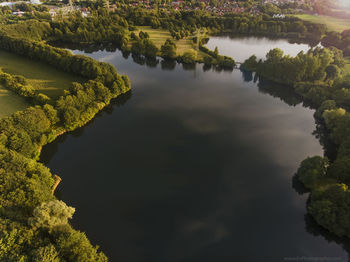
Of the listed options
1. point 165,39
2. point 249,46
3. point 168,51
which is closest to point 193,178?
point 168,51

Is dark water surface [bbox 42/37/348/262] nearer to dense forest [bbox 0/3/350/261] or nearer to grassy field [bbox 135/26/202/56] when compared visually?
dense forest [bbox 0/3/350/261]

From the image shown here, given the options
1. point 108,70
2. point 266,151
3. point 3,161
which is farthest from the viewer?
point 108,70

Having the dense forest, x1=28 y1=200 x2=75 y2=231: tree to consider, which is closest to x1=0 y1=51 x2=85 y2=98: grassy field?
the dense forest

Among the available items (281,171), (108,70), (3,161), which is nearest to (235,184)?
(281,171)

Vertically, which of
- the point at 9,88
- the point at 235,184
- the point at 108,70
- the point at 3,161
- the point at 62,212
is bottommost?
the point at 235,184

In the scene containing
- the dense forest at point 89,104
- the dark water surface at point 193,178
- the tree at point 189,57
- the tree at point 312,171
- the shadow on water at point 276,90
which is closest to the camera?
the dense forest at point 89,104

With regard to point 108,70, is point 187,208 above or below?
below

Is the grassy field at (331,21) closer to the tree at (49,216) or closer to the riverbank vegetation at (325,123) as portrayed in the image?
the riverbank vegetation at (325,123)

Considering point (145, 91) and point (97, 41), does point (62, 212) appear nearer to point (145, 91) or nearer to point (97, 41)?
point (145, 91)

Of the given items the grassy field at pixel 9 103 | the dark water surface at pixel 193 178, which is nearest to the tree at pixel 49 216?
the dark water surface at pixel 193 178
